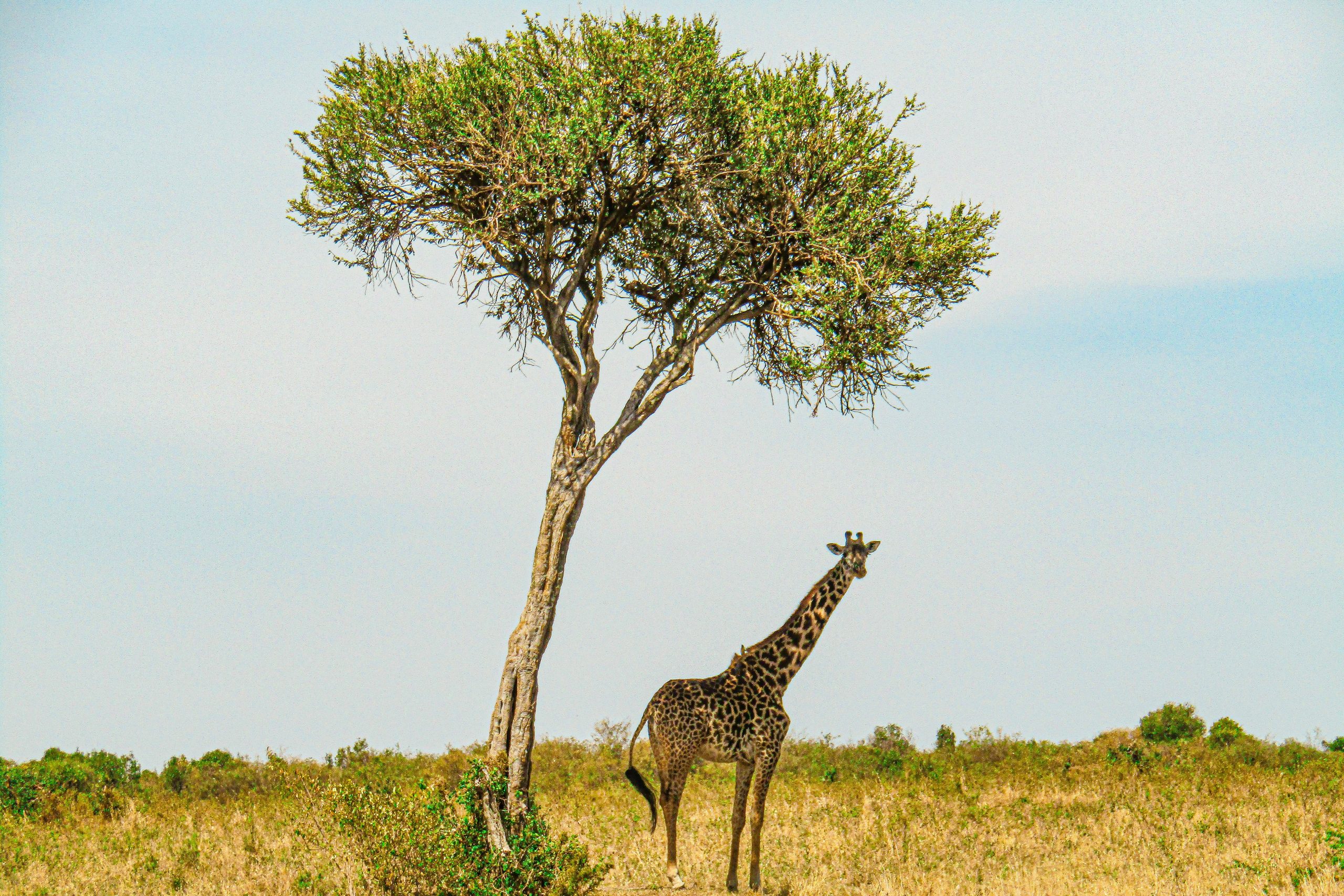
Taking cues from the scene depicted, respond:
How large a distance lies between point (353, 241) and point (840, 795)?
14438mm

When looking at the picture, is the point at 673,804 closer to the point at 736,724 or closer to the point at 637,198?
the point at 736,724

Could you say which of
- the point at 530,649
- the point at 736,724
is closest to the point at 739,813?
the point at 736,724

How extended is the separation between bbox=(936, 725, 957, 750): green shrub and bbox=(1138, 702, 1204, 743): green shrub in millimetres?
6323

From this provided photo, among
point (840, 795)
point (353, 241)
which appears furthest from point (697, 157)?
point (840, 795)

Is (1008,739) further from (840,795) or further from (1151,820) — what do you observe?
(1151,820)

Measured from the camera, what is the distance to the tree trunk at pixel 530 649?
14453 mm

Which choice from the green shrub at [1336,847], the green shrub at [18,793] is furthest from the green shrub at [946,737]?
the green shrub at [18,793]

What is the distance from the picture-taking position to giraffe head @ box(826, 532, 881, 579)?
55.9 ft

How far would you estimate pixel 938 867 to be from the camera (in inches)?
639

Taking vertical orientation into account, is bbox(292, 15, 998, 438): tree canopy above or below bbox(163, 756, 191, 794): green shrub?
above

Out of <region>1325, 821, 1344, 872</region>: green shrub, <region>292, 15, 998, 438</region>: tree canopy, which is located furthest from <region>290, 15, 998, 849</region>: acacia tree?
<region>1325, 821, 1344, 872</region>: green shrub

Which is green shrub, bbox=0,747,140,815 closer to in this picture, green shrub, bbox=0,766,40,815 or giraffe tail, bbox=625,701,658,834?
green shrub, bbox=0,766,40,815

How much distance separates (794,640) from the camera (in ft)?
55.0

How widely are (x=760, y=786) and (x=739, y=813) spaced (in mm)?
487
